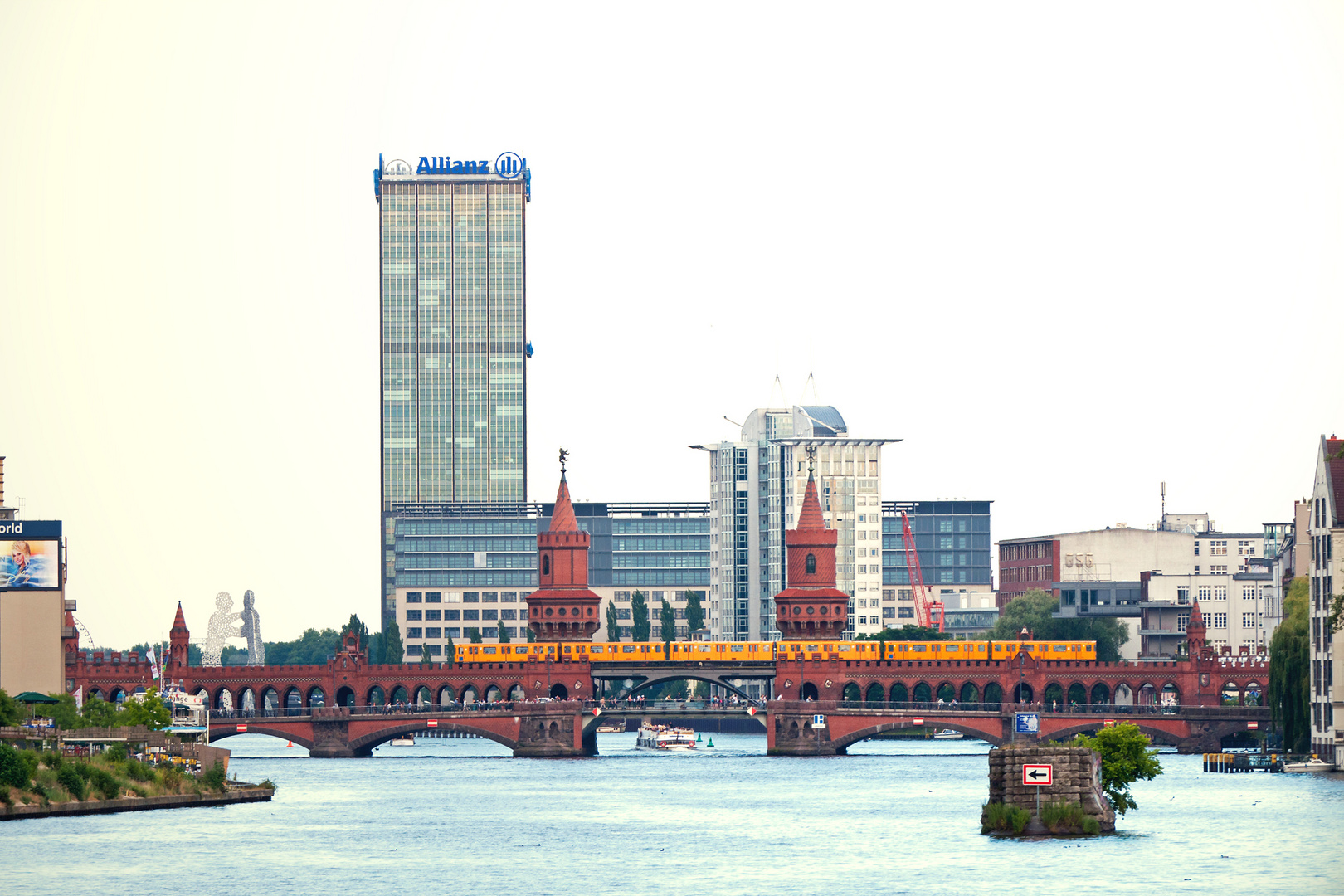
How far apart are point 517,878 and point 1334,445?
6966 centimetres

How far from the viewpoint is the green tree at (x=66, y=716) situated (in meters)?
190

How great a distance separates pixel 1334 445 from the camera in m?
178

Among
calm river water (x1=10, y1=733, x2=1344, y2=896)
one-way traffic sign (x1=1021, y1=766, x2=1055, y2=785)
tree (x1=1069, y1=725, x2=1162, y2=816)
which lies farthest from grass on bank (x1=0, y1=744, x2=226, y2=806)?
tree (x1=1069, y1=725, x2=1162, y2=816)

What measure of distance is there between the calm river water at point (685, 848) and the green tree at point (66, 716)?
15.5m

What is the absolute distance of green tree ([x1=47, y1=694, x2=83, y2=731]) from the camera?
19038 centimetres

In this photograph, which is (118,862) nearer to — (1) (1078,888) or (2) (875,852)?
(2) (875,852)

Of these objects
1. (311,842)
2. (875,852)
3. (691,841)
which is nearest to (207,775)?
(311,842)

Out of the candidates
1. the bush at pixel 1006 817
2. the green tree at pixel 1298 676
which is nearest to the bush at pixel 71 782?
the bush at pixel 1006 817

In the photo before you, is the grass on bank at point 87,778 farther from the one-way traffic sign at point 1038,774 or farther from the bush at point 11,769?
the one-way traffic sign at point 1038,774

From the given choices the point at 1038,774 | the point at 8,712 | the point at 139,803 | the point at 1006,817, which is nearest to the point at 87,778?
the point at 139,803

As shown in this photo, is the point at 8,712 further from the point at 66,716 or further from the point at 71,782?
the point at 71,782

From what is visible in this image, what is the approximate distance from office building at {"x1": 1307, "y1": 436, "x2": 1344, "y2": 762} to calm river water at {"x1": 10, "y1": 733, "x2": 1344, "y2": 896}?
4.29 metres

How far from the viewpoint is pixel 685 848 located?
151625 mm

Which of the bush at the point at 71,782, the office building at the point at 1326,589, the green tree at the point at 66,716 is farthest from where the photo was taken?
the green tree at the point at 66,716
